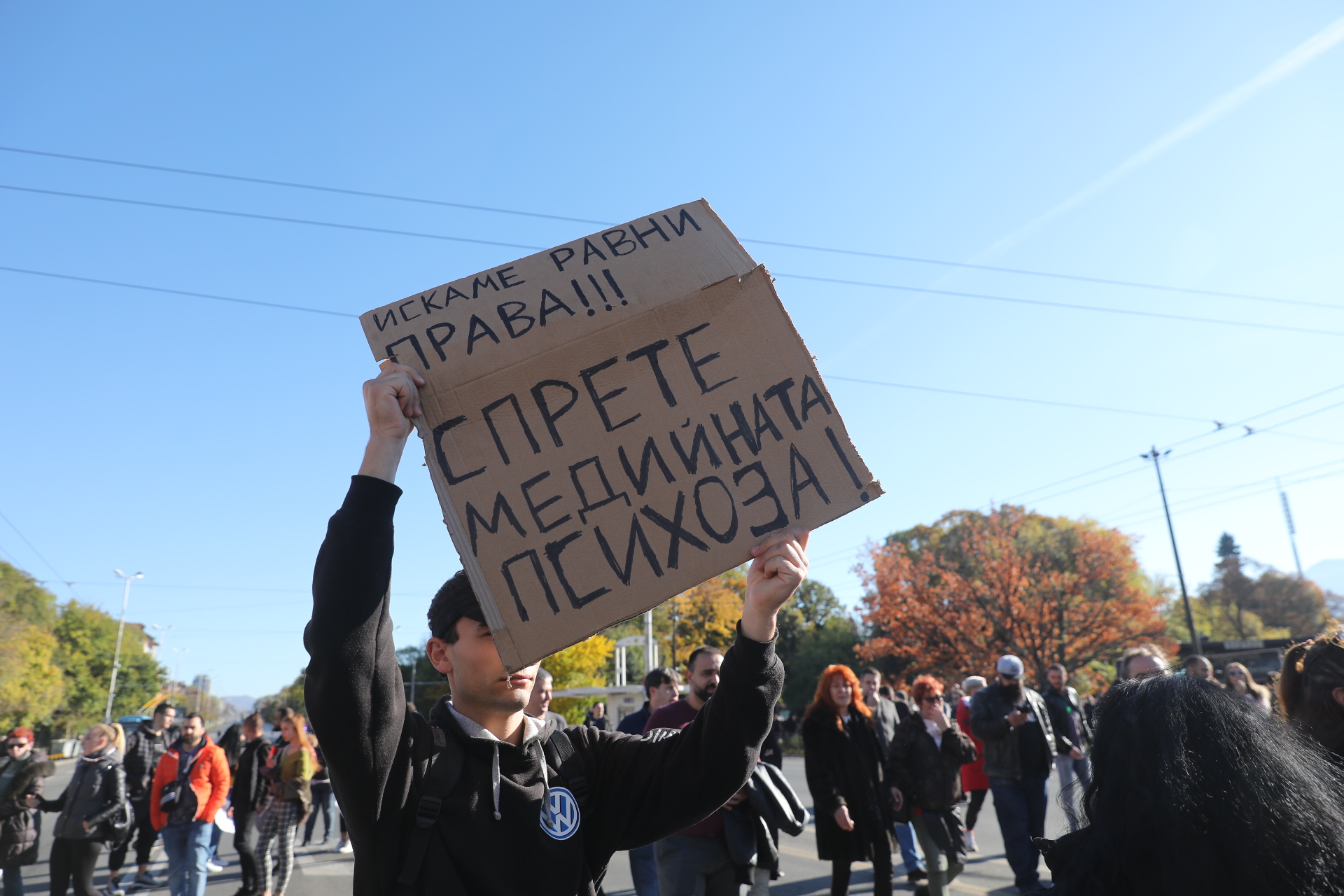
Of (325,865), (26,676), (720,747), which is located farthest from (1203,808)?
(26,676)

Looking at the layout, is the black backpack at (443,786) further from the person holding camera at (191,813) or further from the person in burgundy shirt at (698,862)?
the person holding camera at (191,813)

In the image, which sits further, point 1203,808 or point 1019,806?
point 1019,806

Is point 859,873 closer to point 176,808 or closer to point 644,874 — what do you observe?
point 644,874

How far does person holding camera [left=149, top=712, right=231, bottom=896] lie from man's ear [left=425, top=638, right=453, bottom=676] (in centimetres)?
627

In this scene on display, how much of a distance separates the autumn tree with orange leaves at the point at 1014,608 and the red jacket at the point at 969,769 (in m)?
25.0

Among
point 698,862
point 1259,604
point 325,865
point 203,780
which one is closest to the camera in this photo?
point 698,862

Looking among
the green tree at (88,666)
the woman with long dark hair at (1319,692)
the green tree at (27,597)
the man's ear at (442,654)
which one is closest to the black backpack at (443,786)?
the man's ear at (442,654)

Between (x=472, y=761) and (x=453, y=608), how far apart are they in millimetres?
396

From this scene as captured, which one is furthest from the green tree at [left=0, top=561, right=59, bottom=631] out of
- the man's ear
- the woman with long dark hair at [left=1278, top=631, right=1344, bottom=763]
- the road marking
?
the woman with long dark hair at [left=1278, top=631, right=1344, bottom=763]

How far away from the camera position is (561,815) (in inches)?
74.6

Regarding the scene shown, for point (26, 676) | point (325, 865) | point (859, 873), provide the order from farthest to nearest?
1. point (26, 676)
2. point (325, 865)
3. point (859, 873)

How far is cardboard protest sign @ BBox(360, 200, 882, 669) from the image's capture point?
1.95m

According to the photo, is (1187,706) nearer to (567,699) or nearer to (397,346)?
(397,346)

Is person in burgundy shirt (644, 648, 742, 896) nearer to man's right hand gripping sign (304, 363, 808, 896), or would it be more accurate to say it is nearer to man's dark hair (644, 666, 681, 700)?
man's dark hair (644, 666, 681, 700)
